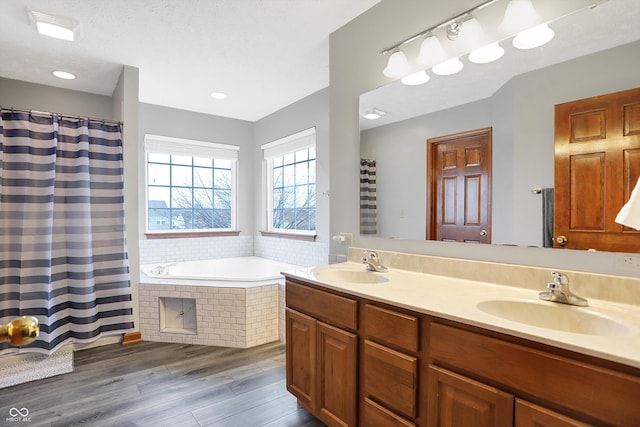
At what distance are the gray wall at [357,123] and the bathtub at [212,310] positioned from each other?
3.30ft

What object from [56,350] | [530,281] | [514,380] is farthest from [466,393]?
[56,350]

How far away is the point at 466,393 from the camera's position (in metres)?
1.18

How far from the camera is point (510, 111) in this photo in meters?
1.61

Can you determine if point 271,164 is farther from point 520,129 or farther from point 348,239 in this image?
point 520,129

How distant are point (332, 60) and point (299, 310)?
186 centimetres

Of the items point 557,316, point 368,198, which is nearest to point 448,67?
point 368,198

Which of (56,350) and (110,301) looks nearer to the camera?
(56,350)

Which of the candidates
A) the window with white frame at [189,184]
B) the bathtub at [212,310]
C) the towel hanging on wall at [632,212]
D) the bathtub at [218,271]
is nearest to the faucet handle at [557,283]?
the towel hanging on wall at [632,212]

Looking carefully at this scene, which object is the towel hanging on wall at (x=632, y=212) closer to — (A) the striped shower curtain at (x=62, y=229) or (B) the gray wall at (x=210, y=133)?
(A) the striped shower curtain at (x=62, y=229)

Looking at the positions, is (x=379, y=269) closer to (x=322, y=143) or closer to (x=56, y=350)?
(x=322, y=143)

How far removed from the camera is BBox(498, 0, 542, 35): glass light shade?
1.48 meters

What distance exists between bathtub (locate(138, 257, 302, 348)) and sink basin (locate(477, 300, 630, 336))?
2124mm

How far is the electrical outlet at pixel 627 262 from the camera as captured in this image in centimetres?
126

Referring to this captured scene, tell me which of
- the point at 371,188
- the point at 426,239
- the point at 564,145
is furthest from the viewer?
the point at 371,188
